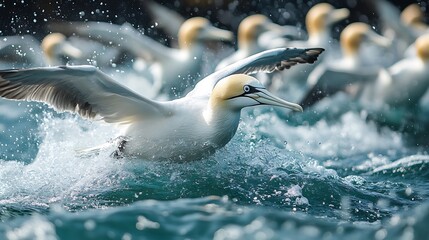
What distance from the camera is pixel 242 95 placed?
5.88 metres

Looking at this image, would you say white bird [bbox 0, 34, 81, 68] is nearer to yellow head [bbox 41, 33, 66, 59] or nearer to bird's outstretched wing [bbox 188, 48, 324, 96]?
yellow head [bbox 41, 33, 66, 59]

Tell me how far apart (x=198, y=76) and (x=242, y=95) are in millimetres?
6258

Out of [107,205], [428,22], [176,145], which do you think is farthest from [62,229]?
[428,22]

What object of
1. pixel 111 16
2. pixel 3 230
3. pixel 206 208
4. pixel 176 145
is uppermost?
pixel 111 16

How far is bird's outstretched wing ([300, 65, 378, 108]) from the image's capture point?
1066cm

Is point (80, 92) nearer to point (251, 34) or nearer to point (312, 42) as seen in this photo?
point (251, 34)

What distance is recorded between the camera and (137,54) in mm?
12320

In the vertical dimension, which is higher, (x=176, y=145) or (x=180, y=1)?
(x=180, y=1)

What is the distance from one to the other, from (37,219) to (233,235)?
3.45 feet

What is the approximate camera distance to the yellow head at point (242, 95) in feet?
19.2

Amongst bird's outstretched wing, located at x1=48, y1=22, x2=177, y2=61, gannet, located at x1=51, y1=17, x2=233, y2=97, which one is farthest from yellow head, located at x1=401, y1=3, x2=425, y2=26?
bird's outstretched wing, located at x1=48, y1=22, x2=177, y2=61

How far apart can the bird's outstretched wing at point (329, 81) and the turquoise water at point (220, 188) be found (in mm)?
876

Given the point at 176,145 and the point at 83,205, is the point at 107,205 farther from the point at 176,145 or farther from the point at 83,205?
the point at 176,145

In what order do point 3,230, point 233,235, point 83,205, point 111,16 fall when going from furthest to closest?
1. point 111,16
2. point 83,205
3. point 3,230
4. point 233,235
